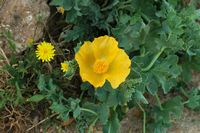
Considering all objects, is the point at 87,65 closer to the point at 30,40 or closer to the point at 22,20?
the point at 30,40

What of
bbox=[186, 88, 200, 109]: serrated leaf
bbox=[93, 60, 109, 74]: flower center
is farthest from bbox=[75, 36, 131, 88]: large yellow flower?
bbox=[186, 88, 200, 109]: serrated leaf

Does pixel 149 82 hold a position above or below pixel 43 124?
above

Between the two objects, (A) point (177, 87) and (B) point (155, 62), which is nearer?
(B) point (155, 62)

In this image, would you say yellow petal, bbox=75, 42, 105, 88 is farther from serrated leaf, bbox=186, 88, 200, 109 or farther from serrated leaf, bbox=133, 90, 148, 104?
serrated leaf, bbox=186, 88, 200, 109

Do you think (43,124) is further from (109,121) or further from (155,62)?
(155,62)

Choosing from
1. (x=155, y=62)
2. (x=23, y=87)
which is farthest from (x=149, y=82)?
(x=23, y=87)

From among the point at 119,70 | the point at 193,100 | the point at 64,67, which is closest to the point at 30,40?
the point at 64,67

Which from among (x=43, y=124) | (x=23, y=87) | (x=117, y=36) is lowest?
(x=43, y=124)
